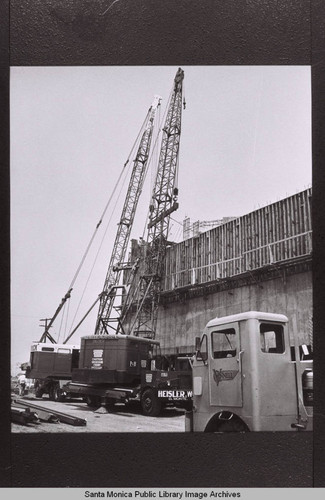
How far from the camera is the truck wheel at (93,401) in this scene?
8344 mm

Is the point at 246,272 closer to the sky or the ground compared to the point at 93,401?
closer to the sky

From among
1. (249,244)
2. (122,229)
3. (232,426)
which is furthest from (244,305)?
(122,229)

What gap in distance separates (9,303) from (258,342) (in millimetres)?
3294

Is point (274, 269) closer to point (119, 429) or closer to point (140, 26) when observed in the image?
point (119, 429)


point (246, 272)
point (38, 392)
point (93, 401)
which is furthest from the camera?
point (38, 392)

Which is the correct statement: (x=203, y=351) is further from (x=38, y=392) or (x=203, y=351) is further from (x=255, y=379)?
(x=38, y=392)

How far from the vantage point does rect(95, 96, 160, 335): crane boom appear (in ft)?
26.8

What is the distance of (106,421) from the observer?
678 centimetres

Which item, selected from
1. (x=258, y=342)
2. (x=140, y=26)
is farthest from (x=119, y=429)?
(x=140, y=26)

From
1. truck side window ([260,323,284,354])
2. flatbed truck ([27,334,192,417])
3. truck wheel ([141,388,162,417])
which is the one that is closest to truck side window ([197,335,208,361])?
truck side window ([260,323,284,354])

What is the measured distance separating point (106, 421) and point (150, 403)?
2520 mm

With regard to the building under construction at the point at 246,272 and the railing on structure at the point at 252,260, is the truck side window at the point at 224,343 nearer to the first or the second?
the building under construction at the point at 246,272

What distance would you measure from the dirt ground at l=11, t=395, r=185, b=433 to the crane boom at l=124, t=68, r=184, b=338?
2.51 metres

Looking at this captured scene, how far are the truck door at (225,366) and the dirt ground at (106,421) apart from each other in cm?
87
